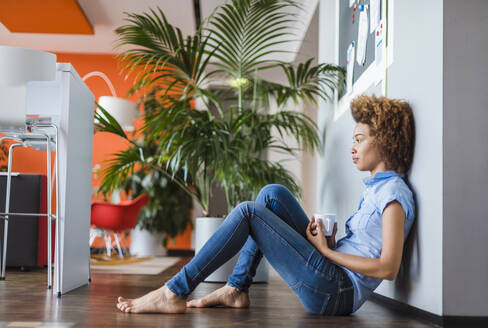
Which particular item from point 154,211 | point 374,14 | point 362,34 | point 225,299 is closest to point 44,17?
point 154,211

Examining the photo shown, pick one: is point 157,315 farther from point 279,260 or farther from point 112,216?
point 112,216

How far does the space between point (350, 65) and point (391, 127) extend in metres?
1.09

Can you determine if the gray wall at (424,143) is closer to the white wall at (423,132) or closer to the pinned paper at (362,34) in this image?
the white wall at (423,132)

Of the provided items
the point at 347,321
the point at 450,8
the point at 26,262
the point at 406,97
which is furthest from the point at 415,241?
the point at 26,262

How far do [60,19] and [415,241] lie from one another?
516 centimetres

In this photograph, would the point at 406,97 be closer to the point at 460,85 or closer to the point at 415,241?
the point at 460,85

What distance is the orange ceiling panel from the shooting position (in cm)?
530

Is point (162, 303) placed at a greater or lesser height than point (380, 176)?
lesser

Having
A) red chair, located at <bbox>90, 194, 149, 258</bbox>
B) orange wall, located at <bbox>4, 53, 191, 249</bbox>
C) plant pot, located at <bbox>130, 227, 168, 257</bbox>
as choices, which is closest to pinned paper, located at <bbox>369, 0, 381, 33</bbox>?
red chair, located at <bbox>90, 194, 149, 258</bbox>

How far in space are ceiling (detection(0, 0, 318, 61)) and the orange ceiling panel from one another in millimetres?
130

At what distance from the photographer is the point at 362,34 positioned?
2.58 meters

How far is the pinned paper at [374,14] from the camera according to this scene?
91.4 inches

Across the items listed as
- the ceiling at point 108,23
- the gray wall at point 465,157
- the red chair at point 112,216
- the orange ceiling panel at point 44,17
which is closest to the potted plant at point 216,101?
the gray wall at point 465,157

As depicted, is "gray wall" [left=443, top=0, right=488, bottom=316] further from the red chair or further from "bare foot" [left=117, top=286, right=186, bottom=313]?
the red chair
